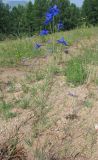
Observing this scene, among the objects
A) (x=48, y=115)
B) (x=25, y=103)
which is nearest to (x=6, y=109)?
(x=25, y=103)

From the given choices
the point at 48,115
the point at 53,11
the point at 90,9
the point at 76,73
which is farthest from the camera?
the point at 90,9

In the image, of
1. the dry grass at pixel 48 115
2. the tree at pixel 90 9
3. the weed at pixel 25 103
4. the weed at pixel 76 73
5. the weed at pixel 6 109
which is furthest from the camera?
the tree at pixel 90 9

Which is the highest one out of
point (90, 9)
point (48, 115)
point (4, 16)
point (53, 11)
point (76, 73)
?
point (53, 11)

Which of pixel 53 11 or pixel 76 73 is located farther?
pixel 53 11

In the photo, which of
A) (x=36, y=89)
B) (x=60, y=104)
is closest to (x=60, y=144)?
(x=60, y=104)

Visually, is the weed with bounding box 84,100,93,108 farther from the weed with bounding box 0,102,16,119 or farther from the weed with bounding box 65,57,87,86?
the weed with bounding box 0,102,16,119

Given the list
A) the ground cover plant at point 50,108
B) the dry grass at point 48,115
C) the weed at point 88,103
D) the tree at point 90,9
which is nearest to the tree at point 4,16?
the tree at point 90,9

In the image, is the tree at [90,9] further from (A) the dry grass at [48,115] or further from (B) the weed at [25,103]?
(B) the weed at [25,103]

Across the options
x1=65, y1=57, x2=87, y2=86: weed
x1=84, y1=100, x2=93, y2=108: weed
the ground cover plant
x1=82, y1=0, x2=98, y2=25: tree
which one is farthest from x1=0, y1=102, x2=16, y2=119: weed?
x1=82, y1=0, x2=98, y2=25: tree

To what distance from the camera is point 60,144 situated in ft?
10.7

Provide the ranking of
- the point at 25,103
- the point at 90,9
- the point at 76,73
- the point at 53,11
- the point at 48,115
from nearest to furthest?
the point at 48,115 < the point at 25,103 < the point at 76,73 < the point at 53,11 < the point at 90,9

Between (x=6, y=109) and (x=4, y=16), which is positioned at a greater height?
(x=6, y=109)

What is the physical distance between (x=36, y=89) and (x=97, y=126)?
86cm

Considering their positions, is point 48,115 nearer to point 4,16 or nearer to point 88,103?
point 88,103
